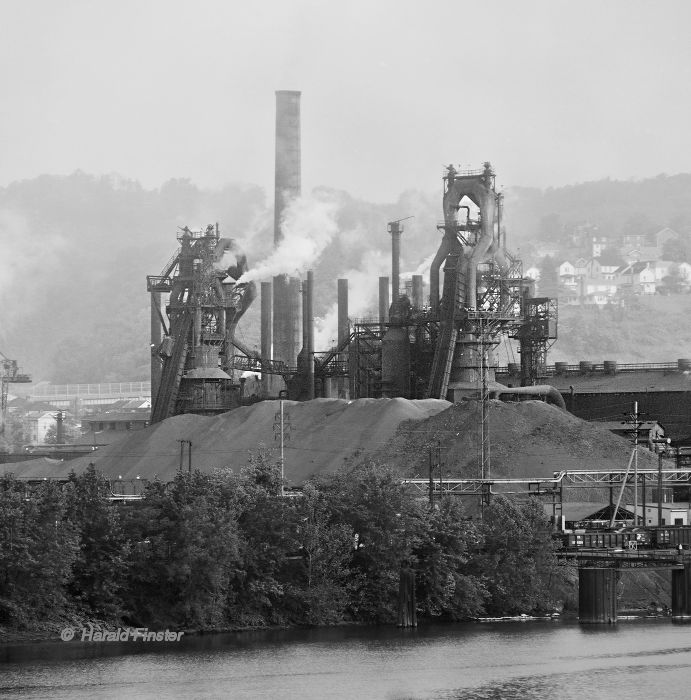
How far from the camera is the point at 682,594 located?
7800 centimetres

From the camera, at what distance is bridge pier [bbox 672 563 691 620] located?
255 ft

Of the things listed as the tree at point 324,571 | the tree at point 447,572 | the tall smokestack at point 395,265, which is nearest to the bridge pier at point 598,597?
the tree at point 447,572

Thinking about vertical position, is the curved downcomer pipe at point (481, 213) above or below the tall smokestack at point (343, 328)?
above

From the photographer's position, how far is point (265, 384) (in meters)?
140

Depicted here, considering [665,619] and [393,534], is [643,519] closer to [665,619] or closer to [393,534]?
[665,619]

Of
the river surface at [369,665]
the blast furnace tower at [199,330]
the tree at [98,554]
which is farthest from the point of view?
the blast furnace tower at [199,330]

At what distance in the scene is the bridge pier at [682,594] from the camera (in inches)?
3061

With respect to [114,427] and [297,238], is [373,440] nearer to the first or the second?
[297,238]

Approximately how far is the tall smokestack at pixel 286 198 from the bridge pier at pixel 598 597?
69.7m

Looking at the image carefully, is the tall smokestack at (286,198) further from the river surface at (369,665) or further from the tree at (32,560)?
the tree at (32,560)

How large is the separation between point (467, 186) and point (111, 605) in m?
64.1

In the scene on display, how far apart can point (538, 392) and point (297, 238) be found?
32428 millimetres

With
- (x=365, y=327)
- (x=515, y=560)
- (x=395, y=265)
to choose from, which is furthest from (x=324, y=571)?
(x=395, y=265)

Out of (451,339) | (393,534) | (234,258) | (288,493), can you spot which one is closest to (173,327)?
(234,258)
